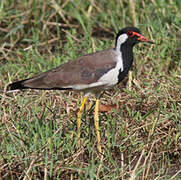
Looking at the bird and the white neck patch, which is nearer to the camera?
the bird

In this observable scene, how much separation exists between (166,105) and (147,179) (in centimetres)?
102

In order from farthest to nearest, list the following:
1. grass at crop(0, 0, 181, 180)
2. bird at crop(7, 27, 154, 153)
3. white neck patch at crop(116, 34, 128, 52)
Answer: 1. white neck patch at crop(116, 34, 128, 52)
2. bird at crop(7, 27, 154, 153)
3. grass at crop(0, 0, 181, 180)

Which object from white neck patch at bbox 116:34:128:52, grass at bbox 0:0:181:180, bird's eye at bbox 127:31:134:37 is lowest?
grass at bbox 0:0:181:180

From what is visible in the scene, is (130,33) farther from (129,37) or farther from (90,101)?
(90,101)

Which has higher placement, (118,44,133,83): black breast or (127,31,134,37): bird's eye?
(127,31,134,37): bird's eye

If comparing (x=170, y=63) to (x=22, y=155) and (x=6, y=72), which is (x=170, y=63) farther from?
(x=22, y=155)

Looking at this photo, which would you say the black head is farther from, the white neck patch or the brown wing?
the brown wing

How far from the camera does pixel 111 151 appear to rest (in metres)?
3.56

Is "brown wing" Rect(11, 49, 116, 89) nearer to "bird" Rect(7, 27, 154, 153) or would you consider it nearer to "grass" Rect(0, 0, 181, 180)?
"bird" Rect(7, 27, 154, 153)

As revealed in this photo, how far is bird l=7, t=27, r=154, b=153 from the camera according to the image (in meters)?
3.75

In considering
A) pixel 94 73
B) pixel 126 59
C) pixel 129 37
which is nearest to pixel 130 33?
pixel 129 37

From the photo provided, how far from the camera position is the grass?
329 cm

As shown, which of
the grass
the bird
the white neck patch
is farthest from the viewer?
the white neck patch

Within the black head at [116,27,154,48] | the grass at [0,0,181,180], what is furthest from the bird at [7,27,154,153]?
the grass at [0,0,181,180]
